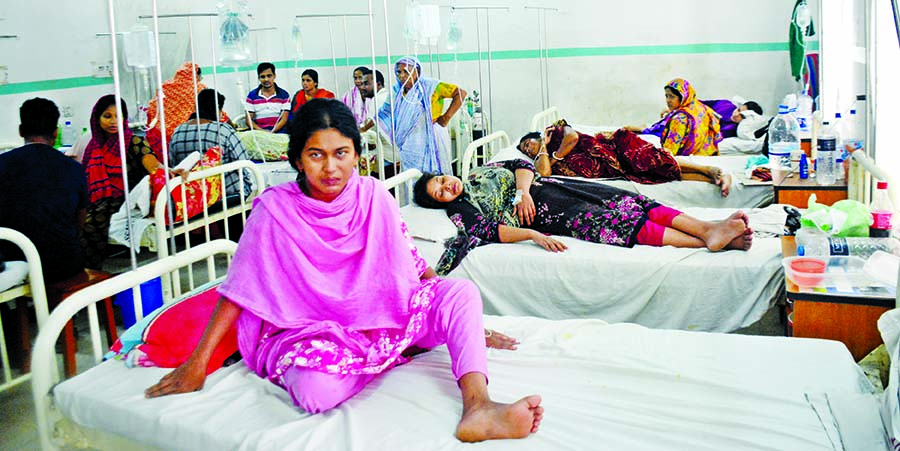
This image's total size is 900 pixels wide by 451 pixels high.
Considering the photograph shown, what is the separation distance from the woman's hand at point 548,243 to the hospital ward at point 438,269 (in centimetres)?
2

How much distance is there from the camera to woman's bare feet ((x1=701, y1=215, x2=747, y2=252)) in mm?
2928

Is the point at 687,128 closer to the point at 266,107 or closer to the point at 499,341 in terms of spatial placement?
the point at 499,341

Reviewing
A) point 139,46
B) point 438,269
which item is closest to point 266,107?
point 139,46

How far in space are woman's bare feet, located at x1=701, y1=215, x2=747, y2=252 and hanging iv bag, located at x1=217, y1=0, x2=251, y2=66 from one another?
6.78 ft

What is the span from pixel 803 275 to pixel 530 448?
1.16 meters

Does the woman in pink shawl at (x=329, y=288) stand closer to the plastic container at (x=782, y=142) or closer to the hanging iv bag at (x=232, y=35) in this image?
the hanging iv bag at (x=232, y=35)

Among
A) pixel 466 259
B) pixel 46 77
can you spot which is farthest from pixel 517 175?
pixel 46 77

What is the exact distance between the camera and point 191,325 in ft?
6.93

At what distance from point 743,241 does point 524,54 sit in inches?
183

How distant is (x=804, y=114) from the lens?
438 centimetres

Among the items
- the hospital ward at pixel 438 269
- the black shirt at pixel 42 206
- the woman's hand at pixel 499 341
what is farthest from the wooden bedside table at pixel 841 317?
the black shirt at pixel 42 206

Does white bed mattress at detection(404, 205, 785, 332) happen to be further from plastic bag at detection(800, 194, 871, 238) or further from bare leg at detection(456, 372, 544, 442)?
bare leg at detection(456, 372, 544, 442)

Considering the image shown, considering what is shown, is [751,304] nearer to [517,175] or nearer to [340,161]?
[517,175]

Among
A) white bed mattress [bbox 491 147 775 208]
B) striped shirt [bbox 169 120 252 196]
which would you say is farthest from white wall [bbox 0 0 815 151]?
white bed mattress [bbox 491 147 775 208]
